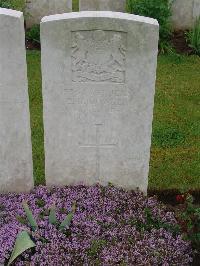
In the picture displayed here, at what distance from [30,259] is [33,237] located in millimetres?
182

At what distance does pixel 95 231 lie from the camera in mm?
4109

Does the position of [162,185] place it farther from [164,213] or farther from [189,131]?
[189,131]

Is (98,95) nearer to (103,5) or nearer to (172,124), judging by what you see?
(172,124)

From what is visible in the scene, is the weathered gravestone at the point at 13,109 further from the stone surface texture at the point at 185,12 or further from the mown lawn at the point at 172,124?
the stone surface texture at the point at 185,12

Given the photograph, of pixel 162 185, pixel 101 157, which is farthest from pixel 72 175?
pixel 162 185

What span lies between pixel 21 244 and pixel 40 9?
20.6ft

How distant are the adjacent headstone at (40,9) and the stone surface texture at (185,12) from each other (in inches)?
75.6

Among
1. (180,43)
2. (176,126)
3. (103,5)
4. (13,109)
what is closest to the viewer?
(13,109)

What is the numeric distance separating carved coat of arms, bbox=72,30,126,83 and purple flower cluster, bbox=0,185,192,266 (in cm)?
104

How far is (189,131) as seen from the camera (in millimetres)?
6422

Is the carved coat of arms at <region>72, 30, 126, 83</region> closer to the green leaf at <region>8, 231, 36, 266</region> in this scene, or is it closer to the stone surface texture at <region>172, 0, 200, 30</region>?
the green leaf at <region>8, 231, 36, 266</region>

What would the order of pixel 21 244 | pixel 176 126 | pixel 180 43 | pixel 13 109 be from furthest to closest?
pixel 180 43 < pixel 176 126 < pixel 13 109 < pixel 21 244

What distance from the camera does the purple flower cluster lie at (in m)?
3.90

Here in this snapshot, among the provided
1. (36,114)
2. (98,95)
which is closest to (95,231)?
(98,95)
